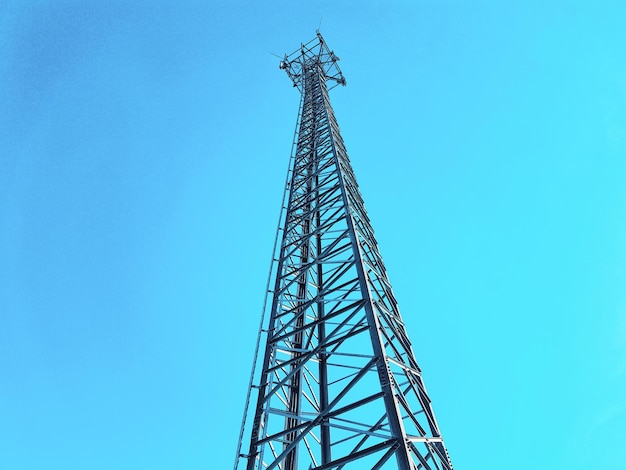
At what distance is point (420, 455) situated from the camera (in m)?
6.08

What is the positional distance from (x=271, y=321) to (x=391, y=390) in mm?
4186

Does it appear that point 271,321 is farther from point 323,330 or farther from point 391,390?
point 391,390

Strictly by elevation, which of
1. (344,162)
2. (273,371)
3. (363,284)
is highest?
(344,162)

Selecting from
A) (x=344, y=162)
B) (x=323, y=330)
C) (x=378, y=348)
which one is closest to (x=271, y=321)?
(x=323, y=330)

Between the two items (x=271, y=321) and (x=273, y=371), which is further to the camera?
(x=271, y=321)

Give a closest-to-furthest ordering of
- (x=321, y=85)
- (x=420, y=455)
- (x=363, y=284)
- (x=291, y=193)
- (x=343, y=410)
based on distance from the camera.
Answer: (x=420, y=455), (x=343, y=410), (x=363, y=284), (x=291, y=193), (x=321, y=85)

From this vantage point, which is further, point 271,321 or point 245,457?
point 271,321

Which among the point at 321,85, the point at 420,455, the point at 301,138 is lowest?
the point at 420,455

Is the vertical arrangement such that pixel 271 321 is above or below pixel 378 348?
above

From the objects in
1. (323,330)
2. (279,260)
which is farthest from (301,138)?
(323,330)

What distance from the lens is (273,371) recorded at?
28.8 feet

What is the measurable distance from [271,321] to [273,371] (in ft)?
4.61

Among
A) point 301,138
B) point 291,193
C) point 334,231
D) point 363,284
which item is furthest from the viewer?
point 301,138

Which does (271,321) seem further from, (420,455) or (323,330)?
(420,455)
